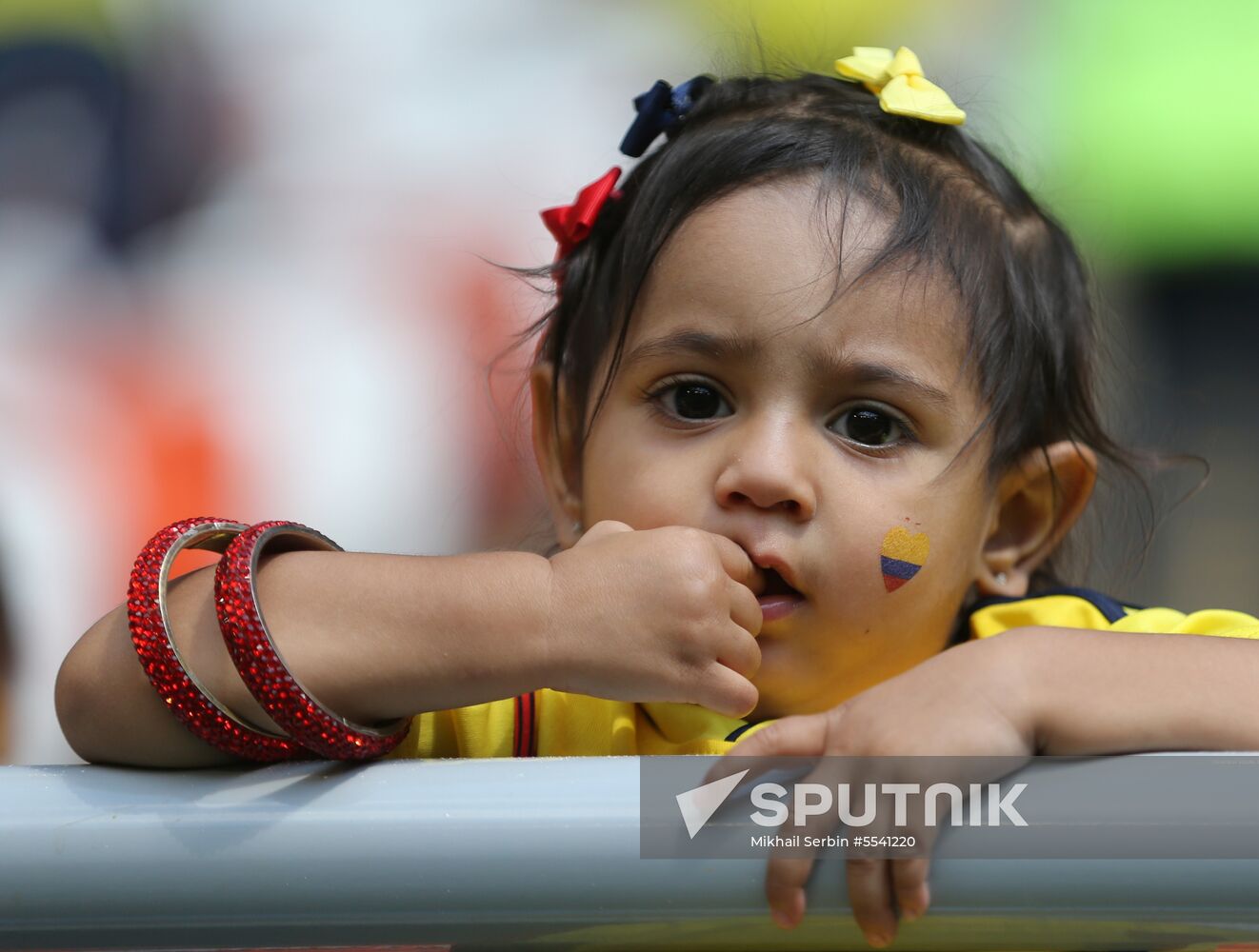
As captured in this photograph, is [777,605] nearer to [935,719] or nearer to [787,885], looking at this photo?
[935,719]

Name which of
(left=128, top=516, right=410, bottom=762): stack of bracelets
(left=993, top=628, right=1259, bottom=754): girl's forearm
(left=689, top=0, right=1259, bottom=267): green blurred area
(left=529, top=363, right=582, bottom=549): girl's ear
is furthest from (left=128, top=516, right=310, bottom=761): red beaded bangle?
(left=689, top=0, right=1259, bottom=267): green blurred area

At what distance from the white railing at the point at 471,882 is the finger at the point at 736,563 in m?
0.32

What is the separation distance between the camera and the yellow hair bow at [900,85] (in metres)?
1.17

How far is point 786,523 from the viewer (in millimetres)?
944

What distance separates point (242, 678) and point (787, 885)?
335 millimetres

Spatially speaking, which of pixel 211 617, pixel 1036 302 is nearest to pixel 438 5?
pixel 1036 302

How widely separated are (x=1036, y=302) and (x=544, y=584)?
1.90ft

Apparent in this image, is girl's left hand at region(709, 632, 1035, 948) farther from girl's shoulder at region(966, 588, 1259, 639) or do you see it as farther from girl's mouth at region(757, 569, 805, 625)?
girl's shoulder at region(966, 588, 1259, 639)

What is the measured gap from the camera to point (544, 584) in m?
0.78

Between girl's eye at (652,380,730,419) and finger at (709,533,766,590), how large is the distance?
5.0 inches

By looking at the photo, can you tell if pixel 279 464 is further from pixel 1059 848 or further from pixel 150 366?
pixel 1059 848

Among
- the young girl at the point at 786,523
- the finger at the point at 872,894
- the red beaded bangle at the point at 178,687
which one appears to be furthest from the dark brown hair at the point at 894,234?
the finger at the point at 872,894

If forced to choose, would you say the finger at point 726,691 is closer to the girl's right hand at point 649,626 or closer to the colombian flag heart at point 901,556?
the girl's right hand at point 649,626

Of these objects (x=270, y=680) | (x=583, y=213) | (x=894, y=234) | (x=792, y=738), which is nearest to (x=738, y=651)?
(x=792, y=738)
